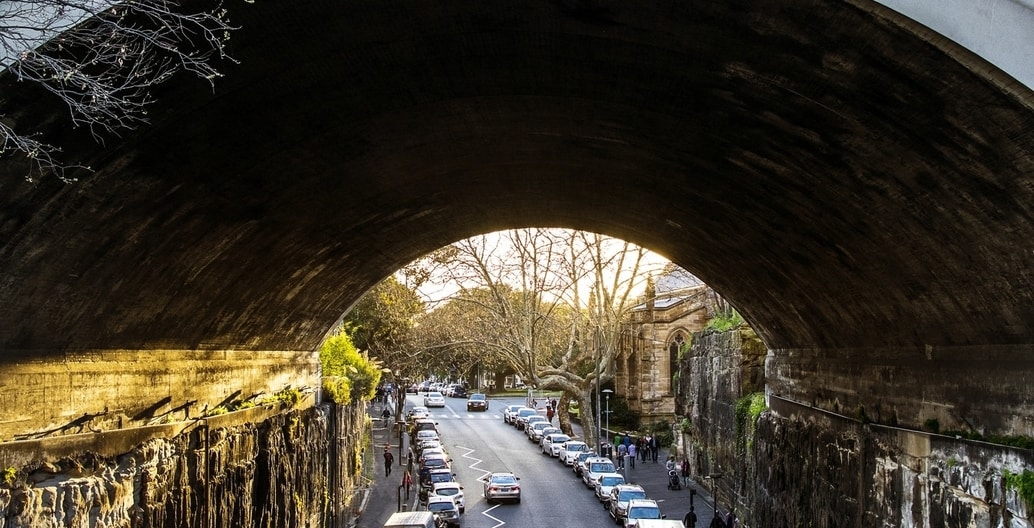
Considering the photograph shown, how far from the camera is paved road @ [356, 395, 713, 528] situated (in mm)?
30422

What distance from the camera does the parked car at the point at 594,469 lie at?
119 ft

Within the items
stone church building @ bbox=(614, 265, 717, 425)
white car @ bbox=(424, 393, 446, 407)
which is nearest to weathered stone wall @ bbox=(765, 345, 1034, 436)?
stone church building @ bbox=(614, 265, 717, 425)

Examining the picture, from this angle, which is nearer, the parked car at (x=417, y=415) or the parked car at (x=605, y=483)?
the parked car at (x=605, y=483)

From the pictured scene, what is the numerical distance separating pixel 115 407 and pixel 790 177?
1027 centimetres

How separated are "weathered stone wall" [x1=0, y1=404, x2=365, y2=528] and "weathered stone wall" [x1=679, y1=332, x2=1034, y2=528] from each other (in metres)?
11.1

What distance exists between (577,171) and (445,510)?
47.7 feet

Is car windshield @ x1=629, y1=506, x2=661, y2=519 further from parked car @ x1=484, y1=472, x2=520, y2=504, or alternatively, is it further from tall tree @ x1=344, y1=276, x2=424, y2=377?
tall tree @ x1=344, y1=276, x2=424, y2=377

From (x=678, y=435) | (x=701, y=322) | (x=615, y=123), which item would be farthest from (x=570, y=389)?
(x=615, y=123)

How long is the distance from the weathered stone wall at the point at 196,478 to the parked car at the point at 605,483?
29.7 feet

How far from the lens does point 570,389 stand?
45312 millimetres

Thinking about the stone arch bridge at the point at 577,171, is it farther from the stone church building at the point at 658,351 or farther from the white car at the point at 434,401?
the white car at the point at 434,401

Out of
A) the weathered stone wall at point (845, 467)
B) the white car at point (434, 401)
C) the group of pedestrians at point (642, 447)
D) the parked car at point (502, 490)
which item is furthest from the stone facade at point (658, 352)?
the parked car at point (502, 490)

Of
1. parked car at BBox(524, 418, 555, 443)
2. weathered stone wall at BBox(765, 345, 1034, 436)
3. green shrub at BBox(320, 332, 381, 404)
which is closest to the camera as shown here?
weathered stone wall at BBox(765, 345, 1034, 436)

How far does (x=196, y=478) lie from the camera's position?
1686 centimetres
